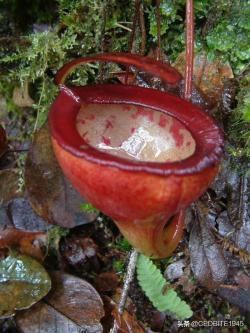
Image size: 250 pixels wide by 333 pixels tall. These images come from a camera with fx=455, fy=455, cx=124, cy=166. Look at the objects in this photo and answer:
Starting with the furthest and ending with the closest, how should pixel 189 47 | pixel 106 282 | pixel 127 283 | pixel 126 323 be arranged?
pixel 106 282
pixel 126 323
pixel 127 283
pixel 189 47

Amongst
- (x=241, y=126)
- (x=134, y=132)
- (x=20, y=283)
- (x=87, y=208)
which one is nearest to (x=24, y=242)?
(x=20, y=283)

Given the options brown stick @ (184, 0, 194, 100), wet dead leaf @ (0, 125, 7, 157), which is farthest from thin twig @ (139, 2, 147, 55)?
wet dead leaf @ (0, 125, 7, 157)

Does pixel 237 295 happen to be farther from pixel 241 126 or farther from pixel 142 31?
pixel 142 31

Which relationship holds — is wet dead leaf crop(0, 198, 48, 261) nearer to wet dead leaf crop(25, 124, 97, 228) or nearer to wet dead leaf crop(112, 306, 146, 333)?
wet dead leaf crop(25, 124, 97, 228)

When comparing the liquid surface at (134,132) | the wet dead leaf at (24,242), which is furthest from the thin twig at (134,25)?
the wet dead leaf at (24,242)

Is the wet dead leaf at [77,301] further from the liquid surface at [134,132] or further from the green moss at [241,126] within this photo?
the green moss at [241,126]

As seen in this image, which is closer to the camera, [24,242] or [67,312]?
[67,312]

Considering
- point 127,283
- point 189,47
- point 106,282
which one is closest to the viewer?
point 189,47

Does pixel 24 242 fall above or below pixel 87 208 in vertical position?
below
